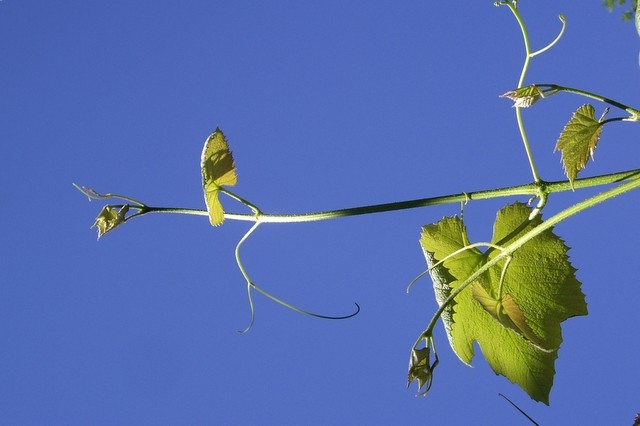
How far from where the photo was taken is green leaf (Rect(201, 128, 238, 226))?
896 mm

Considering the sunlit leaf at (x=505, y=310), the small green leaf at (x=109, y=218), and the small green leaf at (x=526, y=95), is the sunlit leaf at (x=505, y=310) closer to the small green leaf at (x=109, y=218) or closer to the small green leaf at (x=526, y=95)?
the small green leaf at (x=526, y=95)

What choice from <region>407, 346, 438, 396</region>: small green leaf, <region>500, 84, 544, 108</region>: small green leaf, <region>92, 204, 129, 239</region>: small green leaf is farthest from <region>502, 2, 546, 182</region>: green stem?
<region>92, 204, 129, 239</region>: small green leaf

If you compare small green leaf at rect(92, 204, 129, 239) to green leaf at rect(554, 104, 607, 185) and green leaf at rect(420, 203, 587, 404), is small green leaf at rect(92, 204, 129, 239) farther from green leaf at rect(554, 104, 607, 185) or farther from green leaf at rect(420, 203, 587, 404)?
green leaf at rect(554, 104, 607, 185)

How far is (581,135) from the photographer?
0.82 m

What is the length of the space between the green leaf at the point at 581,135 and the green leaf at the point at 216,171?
384mm

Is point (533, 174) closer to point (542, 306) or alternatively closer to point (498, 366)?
point (542, 306)

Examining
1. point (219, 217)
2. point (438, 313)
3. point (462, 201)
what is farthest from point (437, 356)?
point (219, 217)

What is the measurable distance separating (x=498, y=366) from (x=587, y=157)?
0.36 m

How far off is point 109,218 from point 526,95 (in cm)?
52

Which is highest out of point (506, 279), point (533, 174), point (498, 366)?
point (533, 174)

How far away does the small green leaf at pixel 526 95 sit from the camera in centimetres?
79

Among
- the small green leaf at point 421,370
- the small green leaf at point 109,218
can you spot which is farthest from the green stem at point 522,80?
the small green leaf at point 109,218

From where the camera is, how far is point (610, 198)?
0.74 metres

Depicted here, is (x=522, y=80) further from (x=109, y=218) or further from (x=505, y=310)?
(x=109, y=218)
